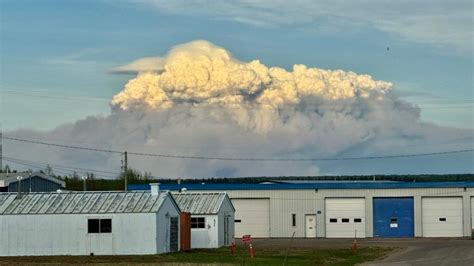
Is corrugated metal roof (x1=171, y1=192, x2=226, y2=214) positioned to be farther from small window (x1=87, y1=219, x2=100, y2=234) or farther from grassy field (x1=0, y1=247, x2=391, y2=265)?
small window (x1=87, y1=219, x2=100, y2=234)

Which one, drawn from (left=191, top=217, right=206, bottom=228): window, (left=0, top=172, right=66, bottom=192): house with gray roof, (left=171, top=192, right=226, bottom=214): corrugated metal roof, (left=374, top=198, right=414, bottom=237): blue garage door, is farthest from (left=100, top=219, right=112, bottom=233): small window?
(left=374, top=198, right=414, bottom=237): blue garage door

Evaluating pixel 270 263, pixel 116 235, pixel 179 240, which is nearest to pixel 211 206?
pixel 179 240

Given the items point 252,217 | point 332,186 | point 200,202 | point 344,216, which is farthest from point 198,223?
point 332,186

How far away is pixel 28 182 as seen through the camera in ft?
269

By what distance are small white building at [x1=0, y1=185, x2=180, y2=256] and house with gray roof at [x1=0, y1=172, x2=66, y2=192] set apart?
1933 cm

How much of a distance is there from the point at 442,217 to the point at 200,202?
109 feet

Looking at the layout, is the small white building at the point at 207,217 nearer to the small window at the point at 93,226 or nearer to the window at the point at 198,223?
the window at the point at 198,223

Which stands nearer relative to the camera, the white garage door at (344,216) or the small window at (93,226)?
the small window at (93,226)

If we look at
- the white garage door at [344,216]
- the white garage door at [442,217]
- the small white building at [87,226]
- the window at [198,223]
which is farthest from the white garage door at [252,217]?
the small white building at [87,226]

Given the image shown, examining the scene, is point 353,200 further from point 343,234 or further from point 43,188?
point 43,188

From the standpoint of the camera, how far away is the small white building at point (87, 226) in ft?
170

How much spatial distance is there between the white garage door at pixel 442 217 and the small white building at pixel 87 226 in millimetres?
44825

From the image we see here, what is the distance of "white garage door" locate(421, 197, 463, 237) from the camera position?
304 feet

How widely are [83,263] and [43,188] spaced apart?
4416 cm
